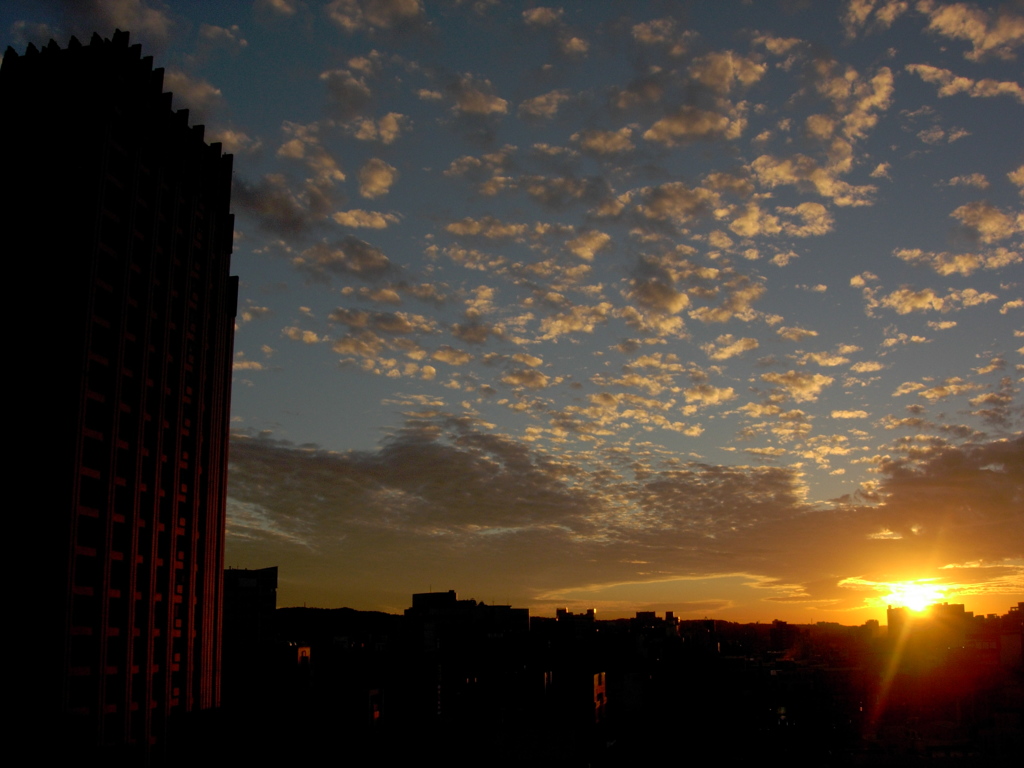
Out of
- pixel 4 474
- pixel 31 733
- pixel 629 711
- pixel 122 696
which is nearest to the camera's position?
pixel 31 733

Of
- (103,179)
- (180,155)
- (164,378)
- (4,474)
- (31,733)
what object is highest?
(180,155)

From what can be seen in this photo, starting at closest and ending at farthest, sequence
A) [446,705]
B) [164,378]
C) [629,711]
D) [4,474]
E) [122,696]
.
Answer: [4,474] → [122,696] → [164,378] → [446,705] → [629,711]

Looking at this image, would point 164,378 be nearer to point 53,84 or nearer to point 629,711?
point 53,84

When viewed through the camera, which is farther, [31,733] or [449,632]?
[449,632]

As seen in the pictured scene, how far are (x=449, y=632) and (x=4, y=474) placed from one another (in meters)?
99.1

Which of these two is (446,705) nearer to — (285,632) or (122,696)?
(122,696)

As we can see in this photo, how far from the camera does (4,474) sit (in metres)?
44.5

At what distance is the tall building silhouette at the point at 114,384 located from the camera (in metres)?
45.4

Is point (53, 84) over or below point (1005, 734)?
over

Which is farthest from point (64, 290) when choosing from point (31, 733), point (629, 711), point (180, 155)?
point (629, 711)

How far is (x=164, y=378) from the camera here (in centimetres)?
5556

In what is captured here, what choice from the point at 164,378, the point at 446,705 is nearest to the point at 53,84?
the point at 164,378

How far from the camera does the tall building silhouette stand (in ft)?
149

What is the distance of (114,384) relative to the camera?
49406mm
